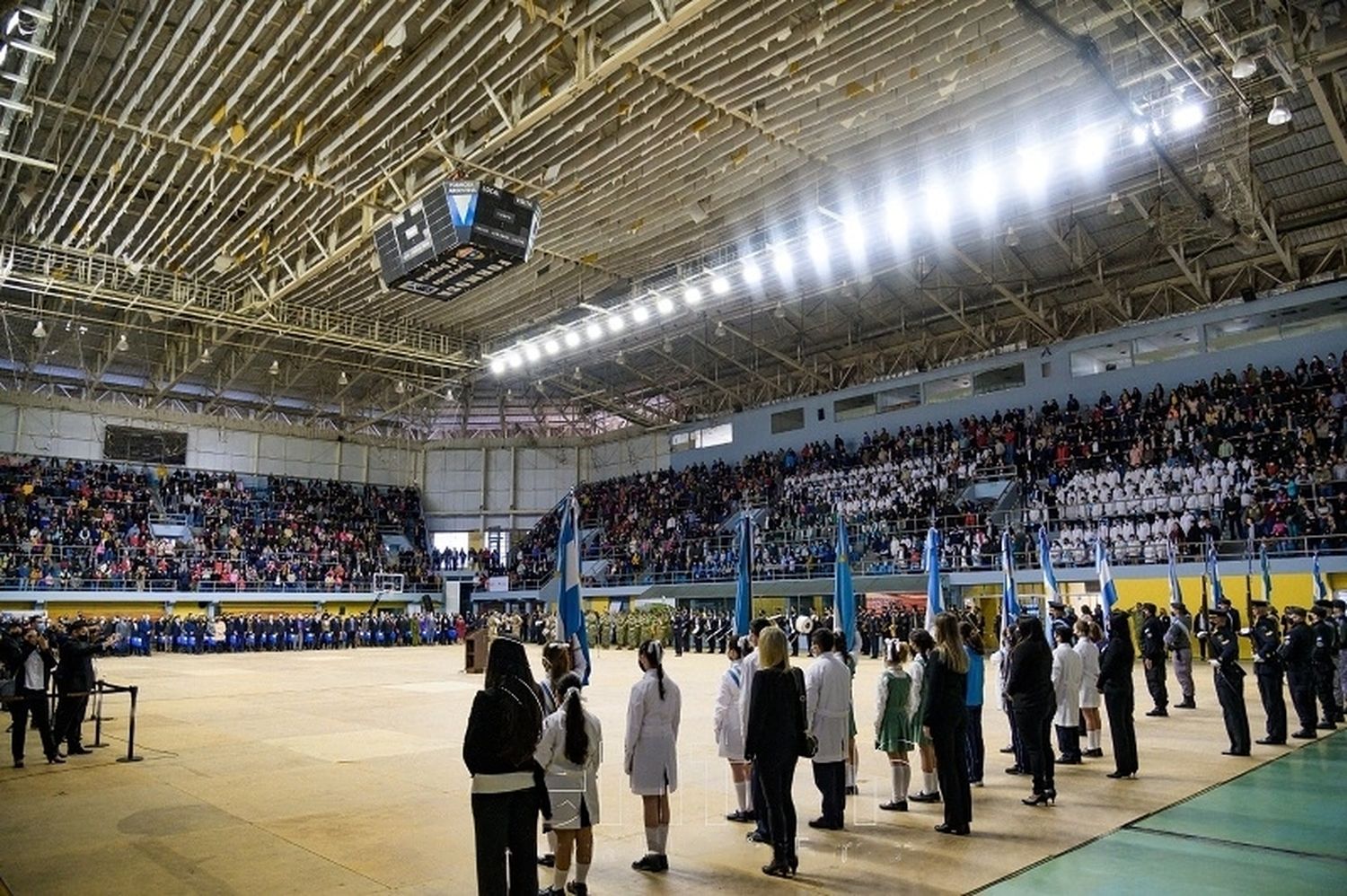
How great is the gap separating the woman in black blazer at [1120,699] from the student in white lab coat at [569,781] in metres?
5.56

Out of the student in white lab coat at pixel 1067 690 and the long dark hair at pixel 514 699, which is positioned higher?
the long dark hair at pixel 514 699

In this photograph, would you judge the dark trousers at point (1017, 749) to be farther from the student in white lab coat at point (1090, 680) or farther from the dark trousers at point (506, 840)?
the dark trousers at point (506, 840)

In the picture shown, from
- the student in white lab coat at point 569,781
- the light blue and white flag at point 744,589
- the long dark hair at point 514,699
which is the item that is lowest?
the student in white lab coat at point 569,781

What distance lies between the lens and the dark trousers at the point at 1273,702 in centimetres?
1030

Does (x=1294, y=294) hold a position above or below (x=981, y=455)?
above

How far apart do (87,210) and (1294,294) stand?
30.1 m

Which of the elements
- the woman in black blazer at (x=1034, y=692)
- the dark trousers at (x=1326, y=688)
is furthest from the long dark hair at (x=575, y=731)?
the dark trousers at (x=1326, y=688)

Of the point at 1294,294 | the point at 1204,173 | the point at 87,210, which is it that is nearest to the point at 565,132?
the point at 87,210

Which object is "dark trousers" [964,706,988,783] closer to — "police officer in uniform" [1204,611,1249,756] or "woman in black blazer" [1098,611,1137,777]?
"woman in black blazer" [1098,611,1137,777]

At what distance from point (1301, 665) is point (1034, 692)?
511 centimetres

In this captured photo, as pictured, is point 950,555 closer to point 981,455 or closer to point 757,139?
point 981,455

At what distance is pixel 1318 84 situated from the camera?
1508cm

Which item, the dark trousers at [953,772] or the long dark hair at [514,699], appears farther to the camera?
the dark trousers at [953,772]

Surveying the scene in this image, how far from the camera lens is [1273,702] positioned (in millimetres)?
10406
